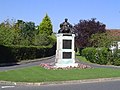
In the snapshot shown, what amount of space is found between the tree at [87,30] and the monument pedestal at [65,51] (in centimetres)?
3414

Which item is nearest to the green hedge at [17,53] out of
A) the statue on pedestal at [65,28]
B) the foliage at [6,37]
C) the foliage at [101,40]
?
the foliage at [6,37]

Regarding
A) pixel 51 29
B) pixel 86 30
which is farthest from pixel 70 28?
pixel 51 29

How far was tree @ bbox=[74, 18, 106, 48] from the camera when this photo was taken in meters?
59.4

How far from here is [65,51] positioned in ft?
82.7

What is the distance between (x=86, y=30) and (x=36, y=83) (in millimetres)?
45134

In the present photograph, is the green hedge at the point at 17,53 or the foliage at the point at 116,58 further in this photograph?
the green hedge at the point at 17,53

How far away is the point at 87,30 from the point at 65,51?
34900 mm

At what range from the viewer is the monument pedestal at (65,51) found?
82.0 ft

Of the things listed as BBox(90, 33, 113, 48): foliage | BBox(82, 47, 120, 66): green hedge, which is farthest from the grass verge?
BBox(90, 33, 113, 48): foliage

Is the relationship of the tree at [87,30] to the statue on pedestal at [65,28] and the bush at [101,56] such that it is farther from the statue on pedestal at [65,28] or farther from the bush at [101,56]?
the statue on pedestal at [65,28]

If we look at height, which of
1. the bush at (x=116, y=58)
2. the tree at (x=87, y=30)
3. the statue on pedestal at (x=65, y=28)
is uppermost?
the tree at (x=87, y=30)

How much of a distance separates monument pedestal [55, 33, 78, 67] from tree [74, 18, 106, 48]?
34.1 meters

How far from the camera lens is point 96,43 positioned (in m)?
54.4

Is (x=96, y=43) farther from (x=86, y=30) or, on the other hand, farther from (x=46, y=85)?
(x=46, y=85)
